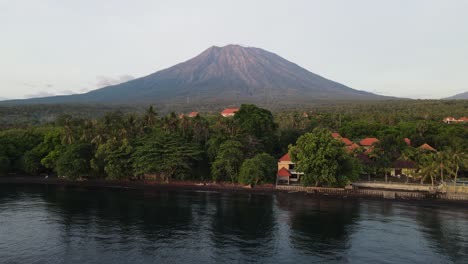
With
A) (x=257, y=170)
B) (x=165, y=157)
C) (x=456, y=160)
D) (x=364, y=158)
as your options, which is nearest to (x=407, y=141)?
(x=364, y=158)

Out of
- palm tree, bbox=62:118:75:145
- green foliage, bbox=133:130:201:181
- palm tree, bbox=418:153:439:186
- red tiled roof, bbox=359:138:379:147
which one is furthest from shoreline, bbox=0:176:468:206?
red tiled roof, bbox=359:138:379:147

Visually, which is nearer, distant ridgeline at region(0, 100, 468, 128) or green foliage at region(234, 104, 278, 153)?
A: green foliage at region(234, 104, 278, 153)

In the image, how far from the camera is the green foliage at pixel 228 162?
5441 centimetres

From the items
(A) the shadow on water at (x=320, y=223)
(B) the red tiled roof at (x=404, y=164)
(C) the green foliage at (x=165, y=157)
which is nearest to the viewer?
(A) the shadow on water at (x=320, y=223)

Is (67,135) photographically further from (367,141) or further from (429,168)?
(429,168)

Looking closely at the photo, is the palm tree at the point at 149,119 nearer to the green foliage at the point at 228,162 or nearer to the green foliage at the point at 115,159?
the green foliage at the point at 115,159

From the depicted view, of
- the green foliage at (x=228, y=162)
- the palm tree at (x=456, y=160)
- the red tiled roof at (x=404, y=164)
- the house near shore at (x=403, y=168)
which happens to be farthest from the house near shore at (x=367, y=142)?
the green foliage at (x=228, y=162)

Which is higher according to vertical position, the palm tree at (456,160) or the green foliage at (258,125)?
the green foliage at (258,125)

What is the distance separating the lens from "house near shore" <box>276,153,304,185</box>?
181 feet

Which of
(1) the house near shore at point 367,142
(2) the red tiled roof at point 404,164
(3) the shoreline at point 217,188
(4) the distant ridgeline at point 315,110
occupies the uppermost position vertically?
(4) the distant ridgeline at point 315,110

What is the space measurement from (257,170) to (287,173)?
550 centimetres

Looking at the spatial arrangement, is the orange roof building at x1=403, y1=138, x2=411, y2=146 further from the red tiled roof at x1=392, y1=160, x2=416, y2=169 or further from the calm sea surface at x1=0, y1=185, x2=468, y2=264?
the calm sea surface at x1=0, y1=185, x2=468, y2=264

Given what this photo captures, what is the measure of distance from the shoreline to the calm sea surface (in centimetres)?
254

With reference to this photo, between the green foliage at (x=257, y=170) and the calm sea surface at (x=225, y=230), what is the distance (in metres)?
4.66
